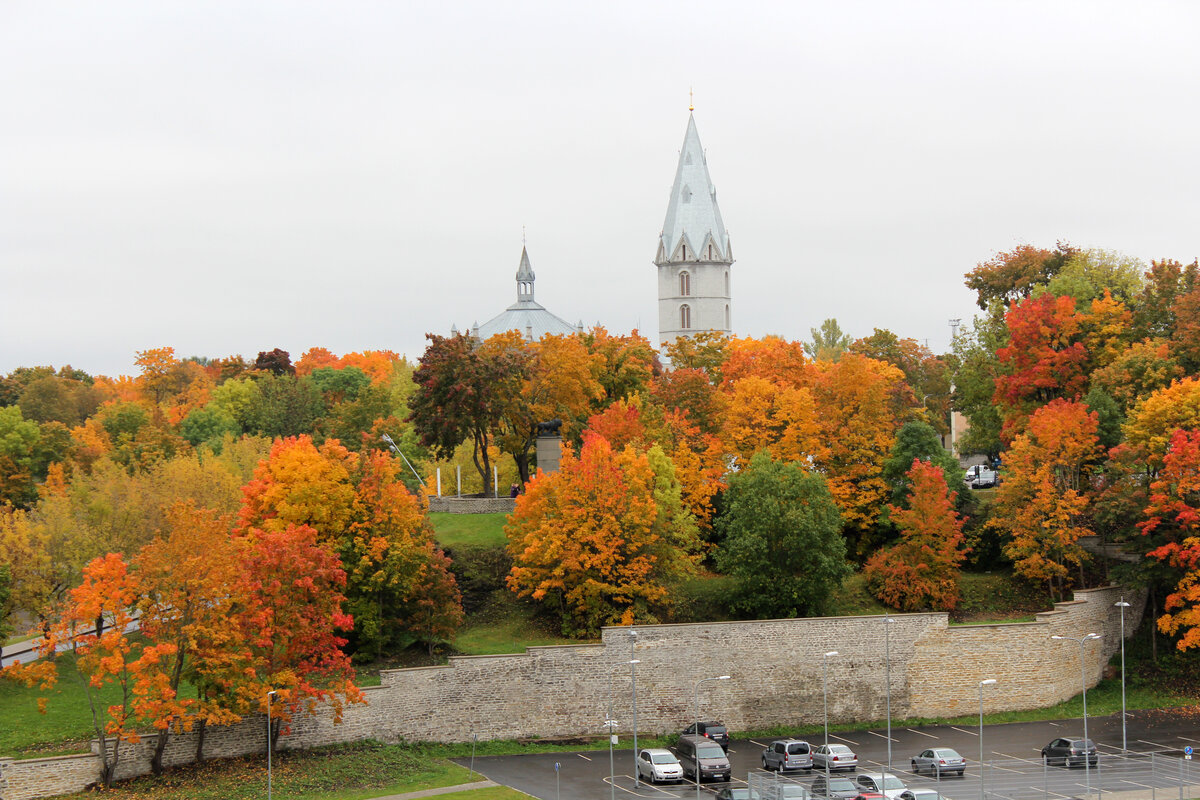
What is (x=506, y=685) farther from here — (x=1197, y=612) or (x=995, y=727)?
(x=1197, y=612)

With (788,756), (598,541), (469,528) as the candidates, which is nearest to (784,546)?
(598,541)

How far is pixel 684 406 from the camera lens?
203 feet

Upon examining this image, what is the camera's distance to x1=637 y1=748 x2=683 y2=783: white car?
41.4 metres

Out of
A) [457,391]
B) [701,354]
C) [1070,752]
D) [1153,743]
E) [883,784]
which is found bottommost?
[1153,743]

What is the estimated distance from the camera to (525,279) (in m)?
156

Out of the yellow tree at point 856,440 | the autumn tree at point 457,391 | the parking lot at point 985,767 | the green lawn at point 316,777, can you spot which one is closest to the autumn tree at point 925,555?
the yellow tree at point 856,440

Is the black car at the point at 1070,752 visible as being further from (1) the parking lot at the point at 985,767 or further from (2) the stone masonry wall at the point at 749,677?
(2) the stone masonry wall at the point at 749,677

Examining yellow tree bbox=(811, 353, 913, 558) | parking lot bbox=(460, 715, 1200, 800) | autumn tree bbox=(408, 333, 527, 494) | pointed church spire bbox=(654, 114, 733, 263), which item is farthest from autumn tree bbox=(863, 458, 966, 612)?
pointed church spire bbox=(654, 114, 733, 263)

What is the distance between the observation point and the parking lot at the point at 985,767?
3891 cm

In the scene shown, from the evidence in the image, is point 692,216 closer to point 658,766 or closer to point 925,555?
point 925,555

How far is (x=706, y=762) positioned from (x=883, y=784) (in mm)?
6358

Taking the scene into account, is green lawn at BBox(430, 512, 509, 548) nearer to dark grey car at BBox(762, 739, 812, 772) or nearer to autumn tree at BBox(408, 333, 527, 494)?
autumn tree at BBox(408, 333, 527, 494)

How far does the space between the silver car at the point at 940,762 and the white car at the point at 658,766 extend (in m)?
7.36

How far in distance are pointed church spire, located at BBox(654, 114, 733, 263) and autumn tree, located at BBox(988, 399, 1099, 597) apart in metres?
76.9
